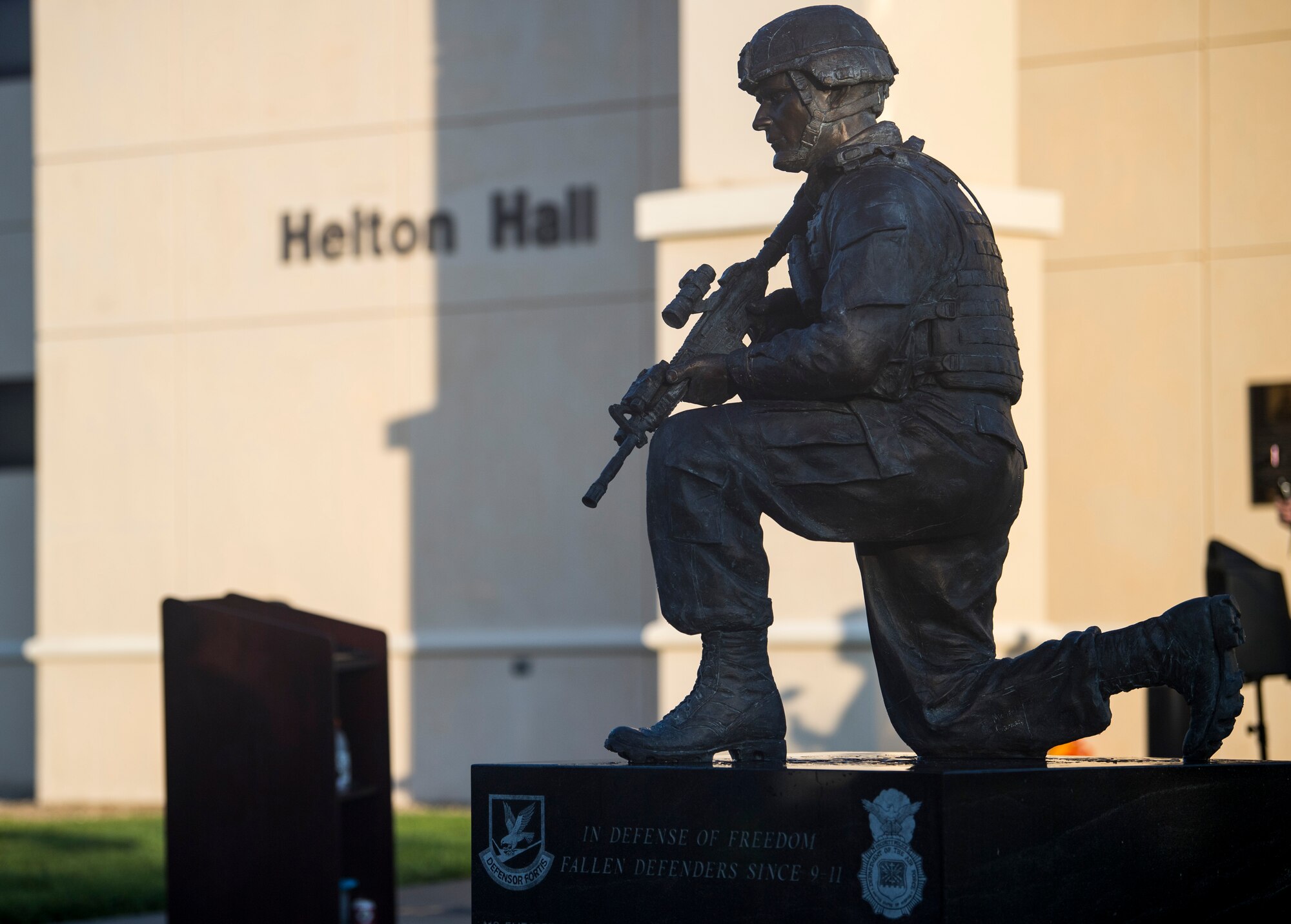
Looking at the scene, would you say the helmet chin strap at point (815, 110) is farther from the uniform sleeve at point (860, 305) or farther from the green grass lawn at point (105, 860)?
the green grass lawn at point (105, 860)

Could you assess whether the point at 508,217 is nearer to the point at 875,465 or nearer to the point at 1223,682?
the point at 875,465

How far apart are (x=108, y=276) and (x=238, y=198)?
1278mm

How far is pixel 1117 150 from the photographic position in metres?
11.8

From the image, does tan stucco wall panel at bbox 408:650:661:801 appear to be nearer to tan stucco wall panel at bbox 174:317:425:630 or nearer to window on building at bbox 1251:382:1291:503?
tan stucco wall panel at bbox 174:317:425:630

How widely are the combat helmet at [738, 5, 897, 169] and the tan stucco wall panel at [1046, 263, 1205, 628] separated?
7592 millimetres

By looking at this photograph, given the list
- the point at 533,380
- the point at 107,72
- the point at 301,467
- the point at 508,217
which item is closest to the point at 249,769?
the point at 533,380

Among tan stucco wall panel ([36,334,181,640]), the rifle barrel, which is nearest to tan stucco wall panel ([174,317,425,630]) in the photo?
tan stucco wall panel ([36,334,181,640])

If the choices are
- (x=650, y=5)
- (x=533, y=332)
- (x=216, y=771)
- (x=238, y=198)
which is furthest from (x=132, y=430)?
(x=216, y=771)

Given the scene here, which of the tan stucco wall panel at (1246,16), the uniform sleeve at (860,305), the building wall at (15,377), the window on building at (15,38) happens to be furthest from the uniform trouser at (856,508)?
the window on building at (15,38)

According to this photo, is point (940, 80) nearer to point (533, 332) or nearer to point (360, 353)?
point (533, 332)

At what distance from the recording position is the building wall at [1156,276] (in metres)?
11.5

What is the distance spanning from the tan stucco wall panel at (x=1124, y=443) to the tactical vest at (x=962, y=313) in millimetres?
7427

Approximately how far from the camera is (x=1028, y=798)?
3.96 meters

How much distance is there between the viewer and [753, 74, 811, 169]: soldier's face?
4.55 meters
